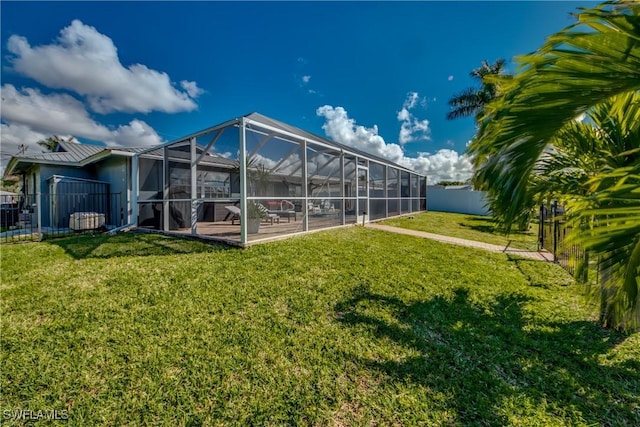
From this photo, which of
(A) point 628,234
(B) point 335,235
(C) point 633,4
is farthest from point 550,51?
(B) point 335,235

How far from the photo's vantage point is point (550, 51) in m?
1.26

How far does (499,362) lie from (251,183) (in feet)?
18.9

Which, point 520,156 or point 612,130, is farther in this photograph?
point 612,130

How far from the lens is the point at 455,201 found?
2375cm

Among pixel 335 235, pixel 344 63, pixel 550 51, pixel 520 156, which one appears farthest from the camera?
pixel 344 63

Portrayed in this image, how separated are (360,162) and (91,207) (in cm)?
1118

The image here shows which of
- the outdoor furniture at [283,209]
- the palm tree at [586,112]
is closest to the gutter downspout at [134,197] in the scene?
the outdoor furniture at [283,209]

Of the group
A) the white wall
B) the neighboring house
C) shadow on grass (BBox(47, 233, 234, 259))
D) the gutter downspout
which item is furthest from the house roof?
the white wall

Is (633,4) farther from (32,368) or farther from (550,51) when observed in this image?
(32,368)

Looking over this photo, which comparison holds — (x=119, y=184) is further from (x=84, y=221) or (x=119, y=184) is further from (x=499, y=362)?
(x=499, y=362)

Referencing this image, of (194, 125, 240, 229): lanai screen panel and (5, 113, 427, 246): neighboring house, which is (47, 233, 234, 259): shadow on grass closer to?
(5, 113, 427, 246): neighboring house

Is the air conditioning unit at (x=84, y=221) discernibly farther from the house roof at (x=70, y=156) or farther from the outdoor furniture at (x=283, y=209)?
the outdoor furniture at (x=283, y=209)

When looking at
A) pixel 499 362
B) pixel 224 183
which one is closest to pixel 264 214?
pixel 224 183

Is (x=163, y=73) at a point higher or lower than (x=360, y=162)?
higher
